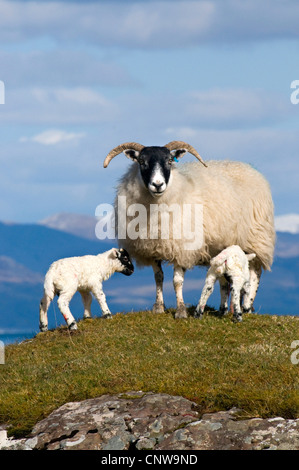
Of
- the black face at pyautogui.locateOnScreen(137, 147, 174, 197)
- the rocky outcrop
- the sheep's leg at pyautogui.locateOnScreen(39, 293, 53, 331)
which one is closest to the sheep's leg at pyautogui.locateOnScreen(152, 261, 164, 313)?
the black face at pyautogui.locateOnScreen(137, 147, 174, 197)

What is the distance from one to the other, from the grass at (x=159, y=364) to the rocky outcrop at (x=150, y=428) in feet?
0.90

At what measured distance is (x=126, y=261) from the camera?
17359mm

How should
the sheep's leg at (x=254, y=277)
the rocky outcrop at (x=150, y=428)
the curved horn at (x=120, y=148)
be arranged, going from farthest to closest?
1. the sheep's leg at (x=254, y=277)
2. the curved horn at (x=120, y=148)
3. the rocky outcrop at (x=150, y=428)

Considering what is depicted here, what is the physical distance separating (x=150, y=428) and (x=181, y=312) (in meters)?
6.58

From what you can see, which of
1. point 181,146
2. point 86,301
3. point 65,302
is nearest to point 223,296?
point 86,301

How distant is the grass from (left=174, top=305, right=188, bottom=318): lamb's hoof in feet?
0.60

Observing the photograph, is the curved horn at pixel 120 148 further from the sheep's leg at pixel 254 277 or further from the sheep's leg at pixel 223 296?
the sheep's leg at pixel 254 277

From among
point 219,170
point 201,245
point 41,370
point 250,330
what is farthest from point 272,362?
point 219,170

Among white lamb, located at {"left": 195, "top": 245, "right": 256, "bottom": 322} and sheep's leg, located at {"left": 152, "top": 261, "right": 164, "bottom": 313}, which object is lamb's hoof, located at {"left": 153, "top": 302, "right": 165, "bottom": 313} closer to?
sheep's leg, located at {"left": 152, "top": 261, "right": 164, "bottom": 313}

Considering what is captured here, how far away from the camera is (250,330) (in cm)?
1520

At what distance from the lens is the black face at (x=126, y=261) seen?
17.3 m

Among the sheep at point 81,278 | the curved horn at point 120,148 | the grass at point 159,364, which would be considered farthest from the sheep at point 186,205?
the grass at point 159,364

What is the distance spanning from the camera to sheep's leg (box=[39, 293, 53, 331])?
53.7ft
